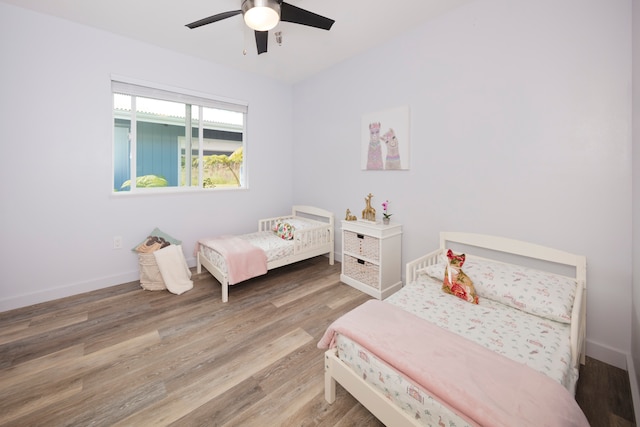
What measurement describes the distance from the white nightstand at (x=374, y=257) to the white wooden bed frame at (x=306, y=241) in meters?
0.61

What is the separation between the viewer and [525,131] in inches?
86.3

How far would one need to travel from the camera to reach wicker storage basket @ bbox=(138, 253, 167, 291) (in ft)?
10.0

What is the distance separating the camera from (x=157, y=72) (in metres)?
3.26

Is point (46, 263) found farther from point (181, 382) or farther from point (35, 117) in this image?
point (181, 382)

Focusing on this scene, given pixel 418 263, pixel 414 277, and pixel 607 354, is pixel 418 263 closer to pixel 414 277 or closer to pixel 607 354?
pixel 414 277

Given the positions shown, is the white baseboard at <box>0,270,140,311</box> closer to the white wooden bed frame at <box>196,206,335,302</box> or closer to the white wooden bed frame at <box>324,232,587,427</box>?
the white wooden bed frame at <box>196,206,335,302</box>

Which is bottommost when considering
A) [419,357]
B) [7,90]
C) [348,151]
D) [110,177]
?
[419,357]

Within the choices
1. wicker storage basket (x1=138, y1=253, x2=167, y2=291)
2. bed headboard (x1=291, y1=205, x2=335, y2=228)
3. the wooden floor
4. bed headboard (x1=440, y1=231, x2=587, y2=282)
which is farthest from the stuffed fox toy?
wicker storage basket (x1=138, y1=253, x2=167, y2=291)

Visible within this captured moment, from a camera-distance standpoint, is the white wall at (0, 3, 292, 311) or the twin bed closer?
the twin bed

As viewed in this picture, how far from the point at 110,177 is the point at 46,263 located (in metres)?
1.06

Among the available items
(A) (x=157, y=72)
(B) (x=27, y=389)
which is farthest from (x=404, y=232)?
(A) (x=157, y=72)

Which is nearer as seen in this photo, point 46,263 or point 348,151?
point 46,263

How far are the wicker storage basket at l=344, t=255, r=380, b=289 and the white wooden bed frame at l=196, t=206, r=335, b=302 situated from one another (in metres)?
0.59

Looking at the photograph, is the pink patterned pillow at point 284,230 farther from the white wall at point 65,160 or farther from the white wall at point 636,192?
the white wall at point 636,192
